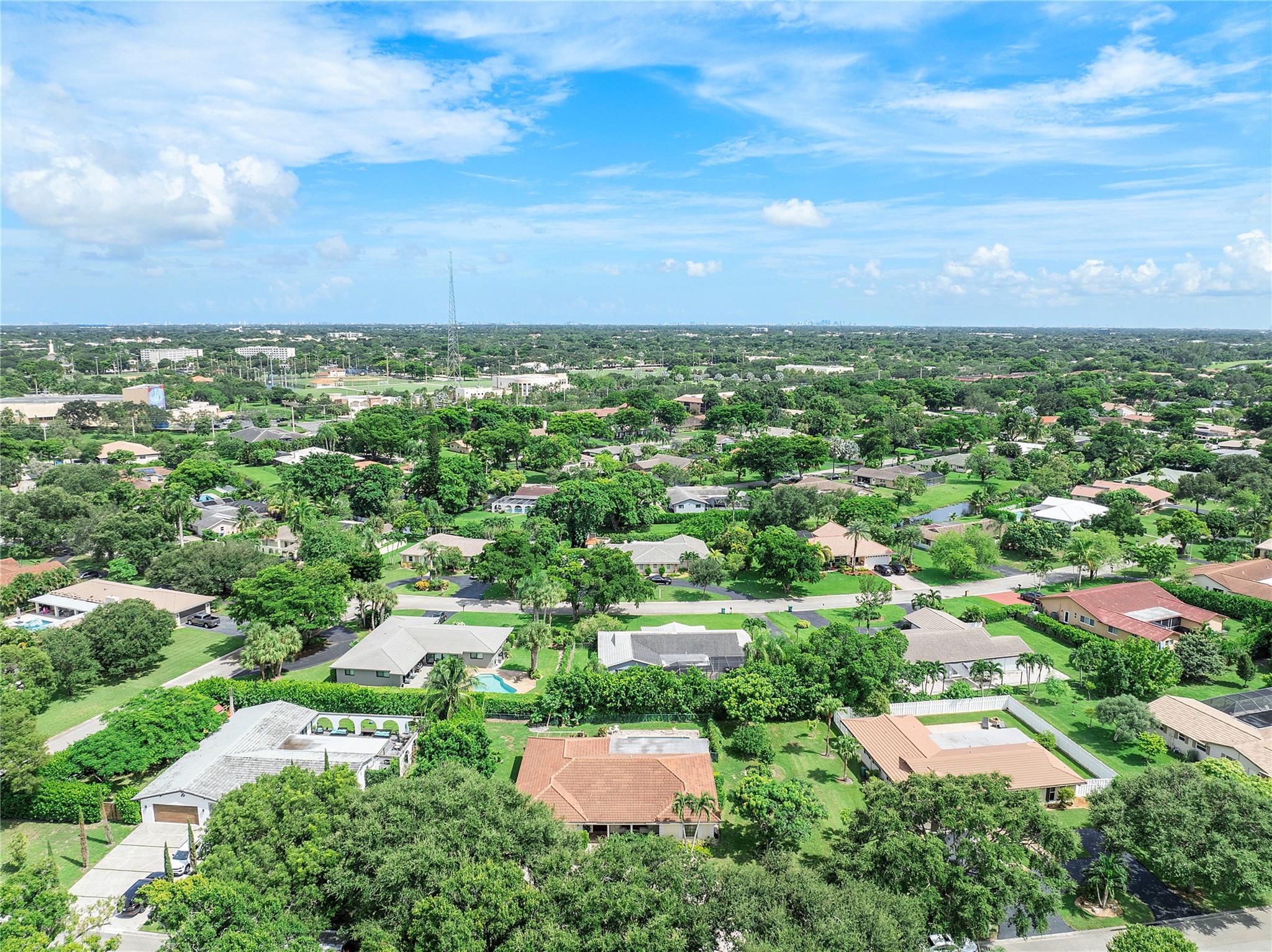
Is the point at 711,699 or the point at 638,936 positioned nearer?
the point at 638,936

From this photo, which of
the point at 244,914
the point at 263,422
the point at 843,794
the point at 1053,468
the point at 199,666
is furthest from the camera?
the point at 263,422

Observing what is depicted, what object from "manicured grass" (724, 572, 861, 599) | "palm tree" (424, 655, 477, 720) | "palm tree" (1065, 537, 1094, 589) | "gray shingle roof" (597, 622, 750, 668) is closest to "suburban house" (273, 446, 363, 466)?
"manicured grass" (724, 572, 861, 599)

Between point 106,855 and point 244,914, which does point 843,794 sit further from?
point 106,855

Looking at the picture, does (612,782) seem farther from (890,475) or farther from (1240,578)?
(890,475)

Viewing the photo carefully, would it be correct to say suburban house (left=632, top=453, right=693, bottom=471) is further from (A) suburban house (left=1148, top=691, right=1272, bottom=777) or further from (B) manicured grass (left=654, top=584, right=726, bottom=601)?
(A) suburban house (left=1148, top=691, right=1272, bottom=777)

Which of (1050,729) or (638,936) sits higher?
(638,936)

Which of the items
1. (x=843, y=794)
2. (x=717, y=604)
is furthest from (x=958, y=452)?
(x=843, y=794)

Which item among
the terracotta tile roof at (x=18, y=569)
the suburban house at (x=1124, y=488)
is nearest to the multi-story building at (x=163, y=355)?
the terracotta tile roof at (x=18, y=569)
